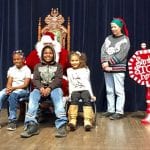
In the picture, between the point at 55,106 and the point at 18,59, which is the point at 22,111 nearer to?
the point at 18,59

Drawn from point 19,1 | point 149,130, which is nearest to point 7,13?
point 19,1

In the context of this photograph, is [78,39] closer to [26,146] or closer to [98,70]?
[98,70]

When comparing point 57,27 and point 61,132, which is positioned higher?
point 57,27

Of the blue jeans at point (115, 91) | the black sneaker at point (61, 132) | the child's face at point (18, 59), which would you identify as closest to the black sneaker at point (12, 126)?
the black sneaker at point (61, 132)

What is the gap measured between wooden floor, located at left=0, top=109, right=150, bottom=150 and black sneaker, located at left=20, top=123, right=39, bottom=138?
0.05m

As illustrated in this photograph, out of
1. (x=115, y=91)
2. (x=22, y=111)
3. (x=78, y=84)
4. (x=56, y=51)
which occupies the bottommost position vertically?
(x=22, y=111)

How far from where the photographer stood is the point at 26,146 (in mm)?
3676

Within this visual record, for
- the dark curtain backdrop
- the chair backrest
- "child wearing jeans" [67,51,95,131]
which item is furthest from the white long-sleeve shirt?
the dark curtain backdrop

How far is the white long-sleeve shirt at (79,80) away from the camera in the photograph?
4.68 m

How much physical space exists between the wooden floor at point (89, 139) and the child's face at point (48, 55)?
77cm

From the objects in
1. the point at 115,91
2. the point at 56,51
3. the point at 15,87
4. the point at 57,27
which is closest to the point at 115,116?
the point at 115,91

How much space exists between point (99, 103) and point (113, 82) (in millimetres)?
595

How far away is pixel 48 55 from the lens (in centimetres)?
455

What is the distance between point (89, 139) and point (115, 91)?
148 cm
